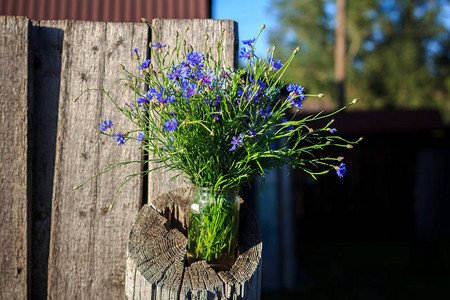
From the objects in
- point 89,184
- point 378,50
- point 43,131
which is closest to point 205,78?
point 89,184

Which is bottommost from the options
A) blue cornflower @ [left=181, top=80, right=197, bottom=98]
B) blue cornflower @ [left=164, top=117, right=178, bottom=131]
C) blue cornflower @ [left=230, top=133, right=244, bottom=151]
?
blue cornflower @ [left=230, top=133, right=244, bottom=151]

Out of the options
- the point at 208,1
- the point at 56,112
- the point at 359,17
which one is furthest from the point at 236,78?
the point at 359,17

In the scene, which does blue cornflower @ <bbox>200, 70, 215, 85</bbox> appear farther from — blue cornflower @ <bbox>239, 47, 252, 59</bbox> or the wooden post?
the wooden post

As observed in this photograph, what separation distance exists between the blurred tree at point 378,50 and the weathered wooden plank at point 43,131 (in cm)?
2053

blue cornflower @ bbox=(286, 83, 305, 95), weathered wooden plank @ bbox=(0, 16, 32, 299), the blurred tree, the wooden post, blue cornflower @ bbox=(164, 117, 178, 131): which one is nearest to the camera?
blue cornflower @ bbox=(164, 117, 178, 131)

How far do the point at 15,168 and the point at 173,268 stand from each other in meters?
0.98

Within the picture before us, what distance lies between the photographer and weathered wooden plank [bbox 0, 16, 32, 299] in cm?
190

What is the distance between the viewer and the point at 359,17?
A: 2256cm

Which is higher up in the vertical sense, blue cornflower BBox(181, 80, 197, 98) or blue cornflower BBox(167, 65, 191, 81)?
blue cornflower BBox(167, 65, 191, 81)

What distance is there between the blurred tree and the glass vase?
2091 cm

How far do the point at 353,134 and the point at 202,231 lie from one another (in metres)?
5.94

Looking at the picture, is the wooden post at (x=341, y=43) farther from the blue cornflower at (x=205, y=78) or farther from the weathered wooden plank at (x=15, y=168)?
the blue cornflower at (x=205, y=78)

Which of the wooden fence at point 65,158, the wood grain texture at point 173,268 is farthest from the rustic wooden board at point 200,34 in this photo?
the wood grain texture at point 173,268

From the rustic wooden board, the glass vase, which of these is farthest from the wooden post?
the glass vase
